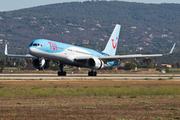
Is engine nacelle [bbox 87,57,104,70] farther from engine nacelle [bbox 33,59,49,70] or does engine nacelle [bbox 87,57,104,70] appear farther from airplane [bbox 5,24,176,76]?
engine nacelle [bbox 33,59,49,70]

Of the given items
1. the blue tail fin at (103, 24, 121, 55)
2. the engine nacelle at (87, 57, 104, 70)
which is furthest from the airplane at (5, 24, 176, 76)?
the blue tail fin at (103, 24, 121, 55)

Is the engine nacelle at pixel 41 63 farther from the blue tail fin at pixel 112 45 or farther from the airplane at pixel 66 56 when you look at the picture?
the blue tail fin at pixel 112 45

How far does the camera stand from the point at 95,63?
202 ft

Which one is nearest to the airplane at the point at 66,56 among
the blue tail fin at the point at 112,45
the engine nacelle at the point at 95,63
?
the engine nacelle at the point at 95,63

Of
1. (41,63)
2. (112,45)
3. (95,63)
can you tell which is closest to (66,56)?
(41,63)

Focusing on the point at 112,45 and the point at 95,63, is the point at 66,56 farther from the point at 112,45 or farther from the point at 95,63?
the point at 112,45

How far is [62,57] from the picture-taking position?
60.5 meters

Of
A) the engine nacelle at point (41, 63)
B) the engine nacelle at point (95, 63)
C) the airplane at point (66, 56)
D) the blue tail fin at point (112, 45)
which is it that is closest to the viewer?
the airplane at point (66, 56)

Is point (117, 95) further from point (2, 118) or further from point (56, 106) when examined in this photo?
point (2, 118)

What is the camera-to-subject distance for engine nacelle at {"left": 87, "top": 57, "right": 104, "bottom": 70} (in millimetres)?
61875

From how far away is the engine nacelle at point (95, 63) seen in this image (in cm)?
6188

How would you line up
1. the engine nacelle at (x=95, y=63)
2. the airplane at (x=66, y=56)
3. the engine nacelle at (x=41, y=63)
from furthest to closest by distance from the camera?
the engine nacelle at (x=95, y=63) < the engine nacelle at (x=41, y=63) < the airplane at (x=66, y=56)

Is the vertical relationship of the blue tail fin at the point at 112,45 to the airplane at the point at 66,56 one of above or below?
above

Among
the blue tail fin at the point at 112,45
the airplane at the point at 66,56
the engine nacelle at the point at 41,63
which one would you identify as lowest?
the engine nacelle at the point at 41,63
